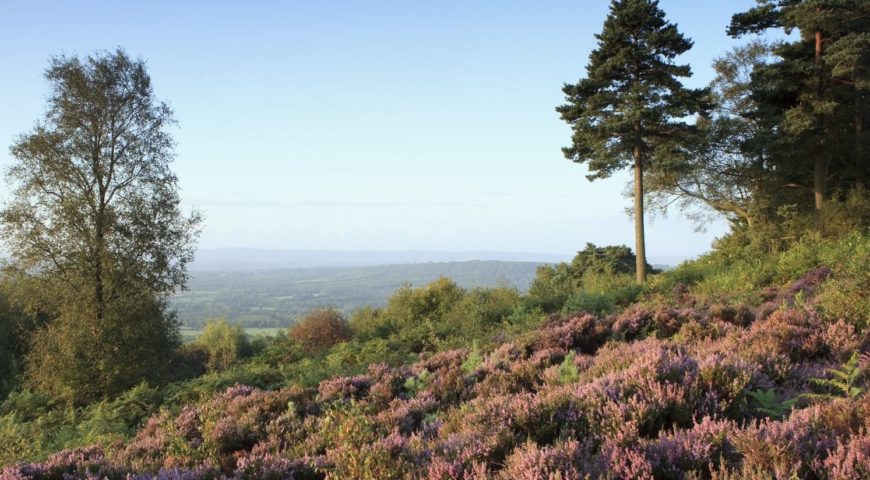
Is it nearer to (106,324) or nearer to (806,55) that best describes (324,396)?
(106,324)

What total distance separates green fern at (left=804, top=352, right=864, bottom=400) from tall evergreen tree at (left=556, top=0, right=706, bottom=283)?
20845mm

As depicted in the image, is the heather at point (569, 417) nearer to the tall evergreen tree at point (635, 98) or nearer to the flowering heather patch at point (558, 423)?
the flowering heather patch at point (558, 423)

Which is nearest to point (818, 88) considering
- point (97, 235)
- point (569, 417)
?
point (569, 417)

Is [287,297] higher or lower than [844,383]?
lower

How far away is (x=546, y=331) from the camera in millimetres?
8695

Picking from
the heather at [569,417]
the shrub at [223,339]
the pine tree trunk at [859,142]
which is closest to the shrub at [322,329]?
the shrub at [223,339]

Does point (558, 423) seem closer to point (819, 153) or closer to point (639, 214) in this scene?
point (639, 214)

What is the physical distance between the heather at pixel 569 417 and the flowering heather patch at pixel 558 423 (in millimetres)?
16

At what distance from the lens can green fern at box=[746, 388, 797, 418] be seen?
151 inches

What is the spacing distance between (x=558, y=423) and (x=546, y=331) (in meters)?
4.61

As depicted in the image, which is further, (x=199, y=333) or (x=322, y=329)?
(x=199, y=333)

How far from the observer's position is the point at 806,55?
2459 centimetres

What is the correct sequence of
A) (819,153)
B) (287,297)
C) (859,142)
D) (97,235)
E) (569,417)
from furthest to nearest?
1. (287,297)
2. (819,153)
3. (859,142)
4. (97,235)
5. (569,417)

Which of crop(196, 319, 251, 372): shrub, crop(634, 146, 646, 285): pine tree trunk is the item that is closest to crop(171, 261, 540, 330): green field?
crop(196, 319, 251, 372): shrub
